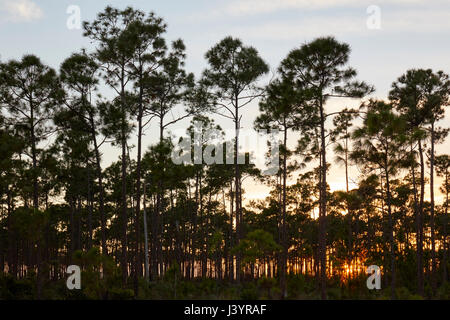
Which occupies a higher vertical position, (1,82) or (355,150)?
(1,82)

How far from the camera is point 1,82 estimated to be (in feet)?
85.7

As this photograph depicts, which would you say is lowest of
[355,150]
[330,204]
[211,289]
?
[211,289]

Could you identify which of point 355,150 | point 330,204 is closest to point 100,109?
point 355,150

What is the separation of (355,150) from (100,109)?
13743mm

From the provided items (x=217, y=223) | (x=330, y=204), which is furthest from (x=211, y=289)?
(x=217, y=223)

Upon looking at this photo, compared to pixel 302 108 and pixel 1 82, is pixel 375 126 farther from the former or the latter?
pixel 1 82

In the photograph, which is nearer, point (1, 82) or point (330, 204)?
point (1, 82)

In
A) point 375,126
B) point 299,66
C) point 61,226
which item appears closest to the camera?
point 375,126

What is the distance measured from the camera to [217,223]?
201ft
